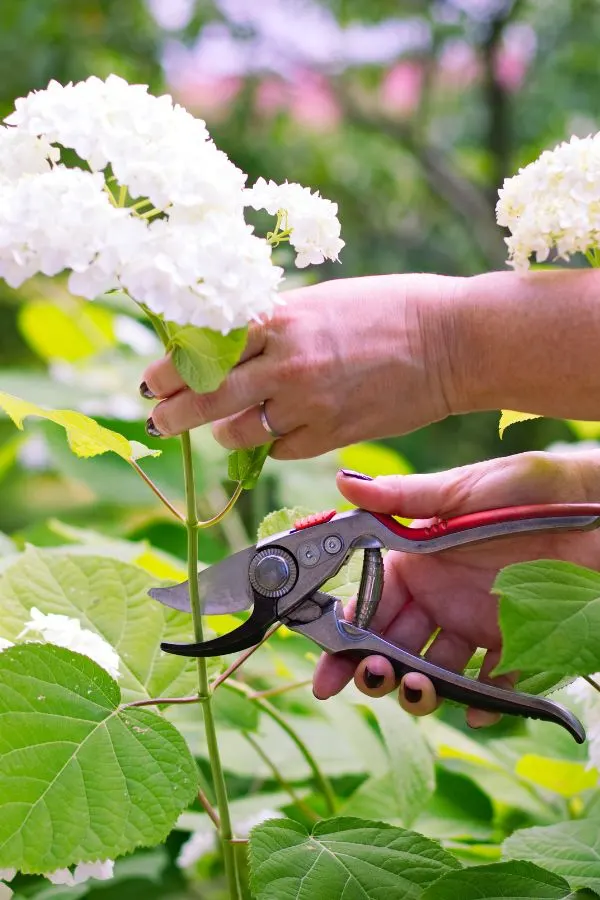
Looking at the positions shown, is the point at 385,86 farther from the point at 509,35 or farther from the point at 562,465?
the point at 562,465

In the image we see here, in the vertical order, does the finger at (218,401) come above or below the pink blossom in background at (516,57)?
below

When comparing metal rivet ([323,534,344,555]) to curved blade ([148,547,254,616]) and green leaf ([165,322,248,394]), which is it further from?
green leaf ([165,322,248,394])

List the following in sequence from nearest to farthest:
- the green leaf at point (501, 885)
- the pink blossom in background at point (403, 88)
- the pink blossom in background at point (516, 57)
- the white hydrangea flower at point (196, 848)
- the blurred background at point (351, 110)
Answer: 1. the green leaf at point (501, 885)
2. the white hydrangea flower at point (196, 848)
3. the blurred background at point (351, 110)
4. the pink blossom in background at point (516, 57)
5. the pink blossom in background at point (403, 88)

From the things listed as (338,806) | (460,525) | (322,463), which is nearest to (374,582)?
(460,525)

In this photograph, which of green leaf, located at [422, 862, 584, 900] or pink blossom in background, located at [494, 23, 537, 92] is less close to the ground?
pink blossom in background, located at [494, 23, 537, 92]

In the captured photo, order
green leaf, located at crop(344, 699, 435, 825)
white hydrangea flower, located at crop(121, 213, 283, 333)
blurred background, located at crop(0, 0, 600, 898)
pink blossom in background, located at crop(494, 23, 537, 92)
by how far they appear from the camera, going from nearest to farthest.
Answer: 1. white hydrangea flower, located at crop(121, 213, 283, 333)
2. green leaf, located at crop(344, 699, 435, 825)
3. blurred background, located at crop(0, 0, 600, 898)
4. pink blossom in background, located at crop(494, 23, 537, 92)

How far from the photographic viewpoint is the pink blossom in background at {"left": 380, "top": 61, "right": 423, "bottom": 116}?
10.6 ft

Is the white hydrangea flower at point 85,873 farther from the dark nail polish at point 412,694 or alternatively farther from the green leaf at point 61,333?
the green leaf at point 61,333

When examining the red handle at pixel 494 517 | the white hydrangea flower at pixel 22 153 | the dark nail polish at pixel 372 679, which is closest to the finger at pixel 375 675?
the dark nail polish at pixel 372 679

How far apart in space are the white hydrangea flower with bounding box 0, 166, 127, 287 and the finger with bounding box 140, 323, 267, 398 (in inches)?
4.1

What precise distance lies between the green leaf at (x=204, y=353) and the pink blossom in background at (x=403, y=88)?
278cm

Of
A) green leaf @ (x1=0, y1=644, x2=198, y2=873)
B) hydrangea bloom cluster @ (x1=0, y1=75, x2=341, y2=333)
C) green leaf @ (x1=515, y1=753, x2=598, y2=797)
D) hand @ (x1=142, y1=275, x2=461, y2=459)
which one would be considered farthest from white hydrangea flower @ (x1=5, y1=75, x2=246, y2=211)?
green leaf @ (x1=515, y1=753, x2=598, y2=797)

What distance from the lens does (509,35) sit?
3045 millimetres

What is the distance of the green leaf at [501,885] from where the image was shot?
72cm
